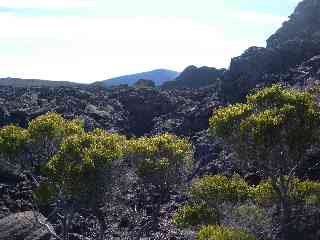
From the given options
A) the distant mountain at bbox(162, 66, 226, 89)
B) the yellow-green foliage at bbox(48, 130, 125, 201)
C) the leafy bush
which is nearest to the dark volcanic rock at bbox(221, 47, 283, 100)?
the distant mountain at bbox(162, 66, 226, 89)

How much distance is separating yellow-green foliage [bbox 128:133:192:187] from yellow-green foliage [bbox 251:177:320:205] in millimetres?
7169

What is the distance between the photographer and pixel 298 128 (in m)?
41.1

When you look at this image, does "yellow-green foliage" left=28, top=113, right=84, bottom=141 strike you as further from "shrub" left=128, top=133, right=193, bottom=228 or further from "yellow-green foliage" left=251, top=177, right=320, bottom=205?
"yellow-green foliage" left=251, top=177, right=320, bottom=205

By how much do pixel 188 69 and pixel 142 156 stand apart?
434ft

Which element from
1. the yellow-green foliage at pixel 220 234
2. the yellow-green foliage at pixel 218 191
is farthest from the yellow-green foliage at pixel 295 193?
the yellow-green foliage at pixel 220 234

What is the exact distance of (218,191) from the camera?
136ft

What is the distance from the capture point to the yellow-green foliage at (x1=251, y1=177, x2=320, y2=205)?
42.8 meters

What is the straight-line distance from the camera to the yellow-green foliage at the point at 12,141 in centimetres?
5344

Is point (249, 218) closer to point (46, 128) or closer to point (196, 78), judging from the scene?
point (46, 128)

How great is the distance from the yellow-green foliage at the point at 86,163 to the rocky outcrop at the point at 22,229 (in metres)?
9.78

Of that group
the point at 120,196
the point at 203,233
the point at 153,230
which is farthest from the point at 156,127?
the point at 203,233

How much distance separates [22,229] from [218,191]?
23.1m

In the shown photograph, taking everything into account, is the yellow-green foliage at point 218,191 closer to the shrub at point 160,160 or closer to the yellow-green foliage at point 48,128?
the shrub at point 160,160

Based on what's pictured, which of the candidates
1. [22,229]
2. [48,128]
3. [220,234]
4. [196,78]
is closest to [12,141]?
[48,128]
